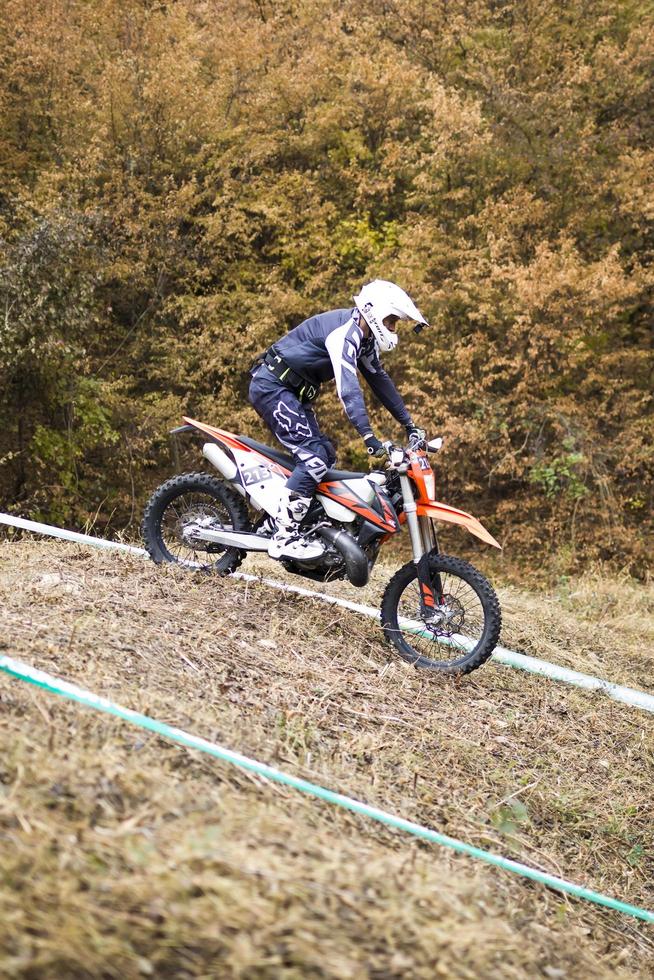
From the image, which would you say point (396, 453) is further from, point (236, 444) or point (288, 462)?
point (236, 444)

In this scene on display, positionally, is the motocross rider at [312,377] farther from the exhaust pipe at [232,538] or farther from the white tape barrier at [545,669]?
the white tape barrier at [545,669]

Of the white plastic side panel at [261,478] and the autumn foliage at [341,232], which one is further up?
the autumn foliage at [341,232]

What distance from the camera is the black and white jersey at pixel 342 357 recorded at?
581 cm

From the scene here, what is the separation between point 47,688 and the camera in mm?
3490

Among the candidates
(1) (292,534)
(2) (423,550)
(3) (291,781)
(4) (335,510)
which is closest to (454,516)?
(2) (423,550)

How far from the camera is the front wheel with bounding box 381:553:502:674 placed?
220 inches

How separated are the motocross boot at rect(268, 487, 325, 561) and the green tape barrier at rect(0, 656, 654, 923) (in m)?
2.52

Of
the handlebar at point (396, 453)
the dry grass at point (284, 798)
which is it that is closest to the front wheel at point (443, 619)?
the dry grass at point (284, 798)

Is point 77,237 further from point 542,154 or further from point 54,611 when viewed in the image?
point 54,611

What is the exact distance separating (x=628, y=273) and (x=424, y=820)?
1357 centimetres

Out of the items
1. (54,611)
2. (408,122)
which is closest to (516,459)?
(408,122)

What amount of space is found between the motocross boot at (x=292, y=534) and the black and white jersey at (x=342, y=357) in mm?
646

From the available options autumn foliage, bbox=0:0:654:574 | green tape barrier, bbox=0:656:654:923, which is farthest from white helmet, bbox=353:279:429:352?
autumn foliage, bbox=0:0:654:574

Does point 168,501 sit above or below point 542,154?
below
